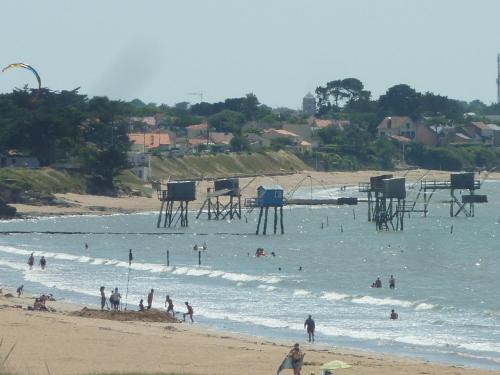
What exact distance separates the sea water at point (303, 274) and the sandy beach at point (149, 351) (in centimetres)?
209

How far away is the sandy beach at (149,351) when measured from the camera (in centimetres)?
3052

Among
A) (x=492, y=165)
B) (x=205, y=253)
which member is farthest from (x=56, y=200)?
(x=492, y=165)

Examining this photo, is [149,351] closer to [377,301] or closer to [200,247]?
[377,301]

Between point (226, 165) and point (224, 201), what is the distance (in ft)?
102

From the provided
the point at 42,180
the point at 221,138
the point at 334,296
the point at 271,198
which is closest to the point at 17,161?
the point at 42,180

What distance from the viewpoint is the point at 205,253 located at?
70312 mm

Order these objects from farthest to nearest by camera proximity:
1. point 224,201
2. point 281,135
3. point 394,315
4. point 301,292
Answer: point 281,135, point 224,201, point 301,292, point 394,315

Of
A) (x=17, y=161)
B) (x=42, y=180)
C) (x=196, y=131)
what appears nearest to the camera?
(x=42, y=180)

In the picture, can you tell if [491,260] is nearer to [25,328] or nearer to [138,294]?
[138,294]

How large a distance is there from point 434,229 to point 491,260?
22.6 m

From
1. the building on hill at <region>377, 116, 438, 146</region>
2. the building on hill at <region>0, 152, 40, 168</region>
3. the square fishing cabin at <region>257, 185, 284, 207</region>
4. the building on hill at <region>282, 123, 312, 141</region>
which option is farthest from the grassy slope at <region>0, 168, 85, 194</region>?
the building on hill at <region>377, 116, 438, 146</region>

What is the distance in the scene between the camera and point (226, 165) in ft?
465

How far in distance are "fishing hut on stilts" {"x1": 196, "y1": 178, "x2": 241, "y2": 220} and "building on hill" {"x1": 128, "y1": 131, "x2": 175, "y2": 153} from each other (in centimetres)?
3236

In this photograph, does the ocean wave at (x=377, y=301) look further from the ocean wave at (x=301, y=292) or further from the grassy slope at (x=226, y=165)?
the grassy slope at (x=226, y=165)
